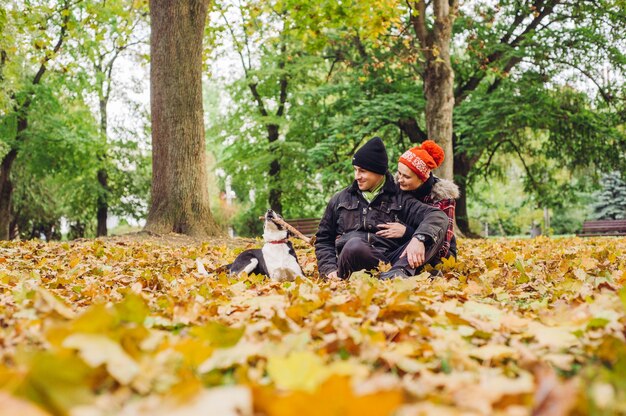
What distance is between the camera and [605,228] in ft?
61.2

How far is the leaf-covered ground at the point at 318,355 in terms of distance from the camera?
103cm

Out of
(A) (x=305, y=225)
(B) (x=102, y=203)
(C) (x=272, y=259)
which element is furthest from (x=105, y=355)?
(B) (x=102, y=203)

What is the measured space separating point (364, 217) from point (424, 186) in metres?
0.60

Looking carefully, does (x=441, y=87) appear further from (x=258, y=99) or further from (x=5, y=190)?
(x=5, y=190)

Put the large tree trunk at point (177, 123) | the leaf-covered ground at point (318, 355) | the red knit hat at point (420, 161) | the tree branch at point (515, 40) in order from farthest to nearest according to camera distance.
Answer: the tree branch at point (515, 40)
the large tree trunk at point (177, 123)
the red knit hat at point (420, 161)
the leaf-covered ground at point (318, 355)

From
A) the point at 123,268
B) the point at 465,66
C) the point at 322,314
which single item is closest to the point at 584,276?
→ the point at 322,314

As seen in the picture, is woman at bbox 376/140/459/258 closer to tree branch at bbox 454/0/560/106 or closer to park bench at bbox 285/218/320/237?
park bench at bbox 285/218/320/237

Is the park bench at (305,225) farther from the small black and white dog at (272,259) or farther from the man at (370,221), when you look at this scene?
the small black and white dog at (272,259)

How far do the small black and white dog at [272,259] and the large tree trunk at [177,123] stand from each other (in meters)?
3.98

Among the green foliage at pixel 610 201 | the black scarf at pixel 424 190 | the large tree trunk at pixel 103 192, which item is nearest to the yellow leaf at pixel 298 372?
the black scarf at pixel 424 190

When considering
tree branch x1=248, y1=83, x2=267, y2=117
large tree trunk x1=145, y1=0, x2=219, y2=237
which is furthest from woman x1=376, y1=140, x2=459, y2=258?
tree branch x1=248, y1=83, x2=267, y2=117

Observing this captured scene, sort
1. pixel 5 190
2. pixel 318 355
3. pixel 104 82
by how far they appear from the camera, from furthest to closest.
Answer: pixel 104 82 < pixel 5 190 < pixel 318 355

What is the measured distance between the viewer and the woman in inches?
182

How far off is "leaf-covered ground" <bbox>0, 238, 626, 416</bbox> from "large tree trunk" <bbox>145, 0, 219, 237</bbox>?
541cm
